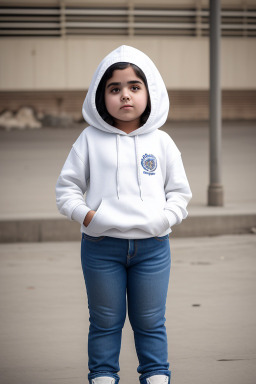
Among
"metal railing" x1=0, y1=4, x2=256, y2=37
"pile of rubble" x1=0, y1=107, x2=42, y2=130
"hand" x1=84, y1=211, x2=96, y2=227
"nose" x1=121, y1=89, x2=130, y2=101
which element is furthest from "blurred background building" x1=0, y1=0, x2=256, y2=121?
"hand" x1=84, y1=211, x2=96, y2=227

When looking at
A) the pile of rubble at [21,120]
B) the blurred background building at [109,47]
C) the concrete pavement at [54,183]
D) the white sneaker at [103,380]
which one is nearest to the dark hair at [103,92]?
the white sneaker at [103,380]

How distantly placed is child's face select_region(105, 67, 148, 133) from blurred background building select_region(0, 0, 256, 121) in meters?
23.2

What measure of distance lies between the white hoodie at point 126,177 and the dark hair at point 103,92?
18mm

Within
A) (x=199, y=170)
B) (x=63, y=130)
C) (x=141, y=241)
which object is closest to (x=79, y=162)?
(x=141, y=241)

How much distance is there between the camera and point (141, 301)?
11.4ft

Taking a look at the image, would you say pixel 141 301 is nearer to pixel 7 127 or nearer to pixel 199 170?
pixel 199 170

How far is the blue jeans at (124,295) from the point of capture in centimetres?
343

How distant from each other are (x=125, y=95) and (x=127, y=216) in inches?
18.4

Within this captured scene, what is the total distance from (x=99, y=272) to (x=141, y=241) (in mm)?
201

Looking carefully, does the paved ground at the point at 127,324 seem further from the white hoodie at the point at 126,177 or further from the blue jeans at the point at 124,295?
the white hoodie at the point at 126,177

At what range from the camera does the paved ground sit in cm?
434

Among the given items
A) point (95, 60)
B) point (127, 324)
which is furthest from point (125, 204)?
point (95, 60)

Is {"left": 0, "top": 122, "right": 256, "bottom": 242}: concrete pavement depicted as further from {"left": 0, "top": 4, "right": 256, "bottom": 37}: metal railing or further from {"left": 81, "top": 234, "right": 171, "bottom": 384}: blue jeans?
{"left": 0, "top": 4, "right": 256, "bottom": 37}: metal railing

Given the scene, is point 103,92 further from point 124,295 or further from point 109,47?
point 109,47
